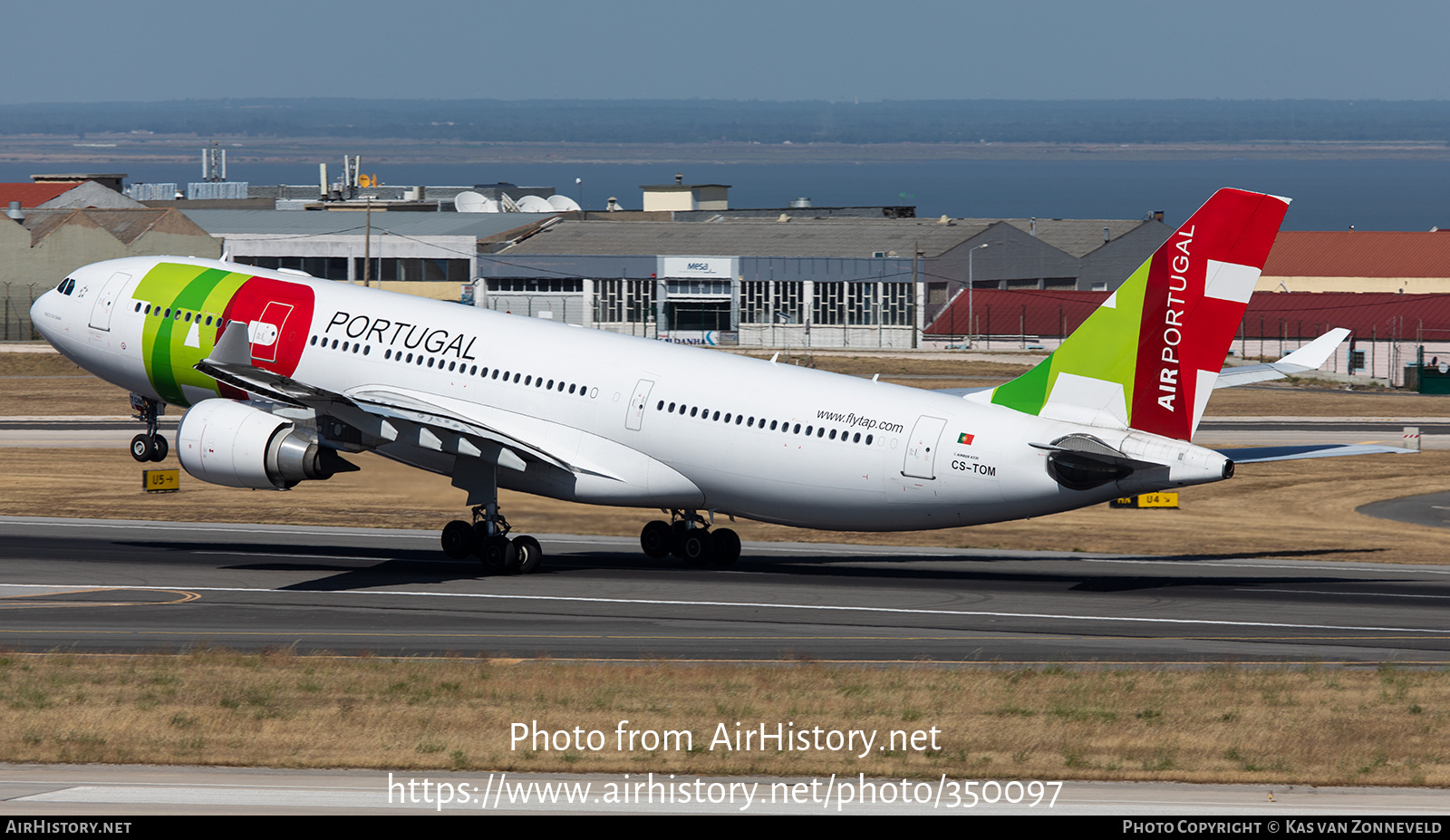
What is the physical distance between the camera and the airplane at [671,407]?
33.7 metres

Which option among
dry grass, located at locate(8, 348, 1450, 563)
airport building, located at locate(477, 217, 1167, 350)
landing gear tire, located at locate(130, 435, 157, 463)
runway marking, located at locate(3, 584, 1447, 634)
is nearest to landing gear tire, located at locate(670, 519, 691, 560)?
dry grass, located at locate(8, 348, 1450, 563)

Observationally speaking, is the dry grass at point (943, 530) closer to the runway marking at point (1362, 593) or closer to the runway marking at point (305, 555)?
the runway marking at point (305, 555)

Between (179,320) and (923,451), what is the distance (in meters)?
20.4

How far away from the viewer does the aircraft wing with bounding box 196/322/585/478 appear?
37.2 metres

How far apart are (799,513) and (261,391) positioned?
12.6 m

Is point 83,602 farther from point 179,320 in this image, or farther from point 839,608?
point 839,608

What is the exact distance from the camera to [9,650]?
1163 inches

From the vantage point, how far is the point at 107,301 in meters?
45.0

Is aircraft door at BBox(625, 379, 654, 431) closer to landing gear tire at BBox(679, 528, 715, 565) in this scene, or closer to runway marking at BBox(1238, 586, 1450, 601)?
landing gear tire at BBox(679, 528, 715, 565)

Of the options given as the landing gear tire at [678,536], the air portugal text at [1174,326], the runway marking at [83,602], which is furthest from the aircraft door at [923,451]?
the runway marking at [83,602]

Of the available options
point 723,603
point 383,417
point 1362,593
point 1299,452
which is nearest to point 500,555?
point 383,417

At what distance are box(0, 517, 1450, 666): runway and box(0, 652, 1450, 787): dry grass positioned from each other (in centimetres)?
218

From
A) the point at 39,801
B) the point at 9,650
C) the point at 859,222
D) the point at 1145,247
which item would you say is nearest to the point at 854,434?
the point at 9,650

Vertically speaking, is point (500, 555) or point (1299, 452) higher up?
point (1299, 452)
